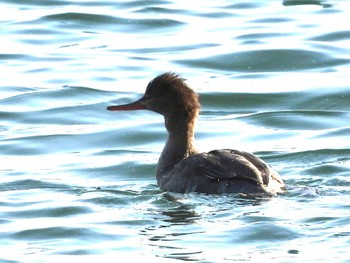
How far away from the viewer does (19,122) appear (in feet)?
55.4

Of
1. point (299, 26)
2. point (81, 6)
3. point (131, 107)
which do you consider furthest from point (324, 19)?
point (131, 107)

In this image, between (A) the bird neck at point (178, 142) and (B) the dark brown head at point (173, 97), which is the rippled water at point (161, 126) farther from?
(B) the dark brown head at point (173, 97)

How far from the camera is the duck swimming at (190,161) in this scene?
12.7 m

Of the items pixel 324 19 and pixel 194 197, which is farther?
pixel 324 19

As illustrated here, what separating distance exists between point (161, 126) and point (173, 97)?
8.42 feet

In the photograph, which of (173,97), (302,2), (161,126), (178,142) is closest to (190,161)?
(178,142)

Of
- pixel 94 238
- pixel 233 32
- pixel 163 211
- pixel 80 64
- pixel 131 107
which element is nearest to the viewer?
pixel 94 238

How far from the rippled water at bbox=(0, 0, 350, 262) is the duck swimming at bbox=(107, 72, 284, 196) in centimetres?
22

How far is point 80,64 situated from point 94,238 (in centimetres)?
864

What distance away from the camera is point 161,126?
1662 cm

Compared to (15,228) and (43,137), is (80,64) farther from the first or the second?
(15,228)

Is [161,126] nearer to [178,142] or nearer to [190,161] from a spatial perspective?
[178,142]

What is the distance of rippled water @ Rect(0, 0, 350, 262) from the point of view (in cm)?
1150

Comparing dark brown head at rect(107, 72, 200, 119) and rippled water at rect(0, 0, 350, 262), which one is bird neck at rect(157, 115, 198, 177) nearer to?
dark brown head at rect(107, 72, 200, 119)
